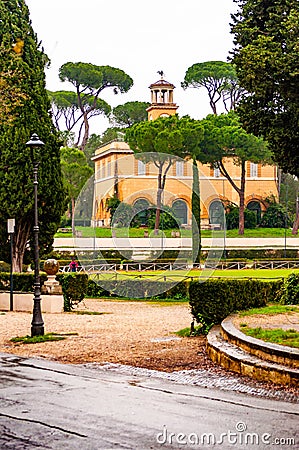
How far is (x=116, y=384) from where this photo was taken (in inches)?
328

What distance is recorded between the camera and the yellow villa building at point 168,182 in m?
47.4

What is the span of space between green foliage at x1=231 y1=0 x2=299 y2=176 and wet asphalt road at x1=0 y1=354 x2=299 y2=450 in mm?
5672

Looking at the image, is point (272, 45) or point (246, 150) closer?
point (272, 45)

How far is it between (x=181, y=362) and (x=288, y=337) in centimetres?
148

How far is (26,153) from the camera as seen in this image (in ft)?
76.3

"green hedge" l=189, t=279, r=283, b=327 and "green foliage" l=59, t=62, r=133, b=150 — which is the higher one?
"green foliage" l=59, t=62, r=133, b=150

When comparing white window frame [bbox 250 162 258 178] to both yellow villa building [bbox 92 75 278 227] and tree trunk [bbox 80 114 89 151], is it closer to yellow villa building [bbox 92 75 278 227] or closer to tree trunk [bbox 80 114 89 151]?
yellow villa building [bbox 92 75 278 227]

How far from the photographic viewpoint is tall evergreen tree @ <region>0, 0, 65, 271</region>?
23047mm

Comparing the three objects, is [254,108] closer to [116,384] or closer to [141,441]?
[116,384]

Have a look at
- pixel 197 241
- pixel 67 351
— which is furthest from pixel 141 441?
pixel 197 241

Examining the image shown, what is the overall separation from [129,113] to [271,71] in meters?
56.5

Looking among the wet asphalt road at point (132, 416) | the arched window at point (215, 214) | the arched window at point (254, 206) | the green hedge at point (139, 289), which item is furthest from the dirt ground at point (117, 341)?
the arched window at point (254, 206)

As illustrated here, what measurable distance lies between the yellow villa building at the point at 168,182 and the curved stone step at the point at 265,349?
107 feet

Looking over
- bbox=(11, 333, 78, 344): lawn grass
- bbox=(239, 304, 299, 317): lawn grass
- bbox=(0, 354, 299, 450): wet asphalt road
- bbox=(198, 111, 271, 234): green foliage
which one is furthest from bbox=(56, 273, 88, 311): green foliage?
bbox=(198, 111, 271, 234): green foliage
